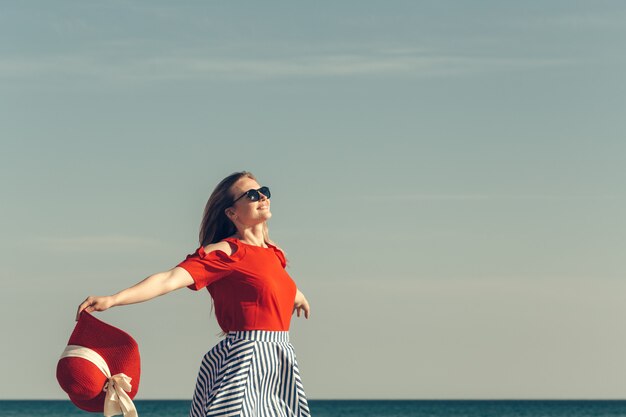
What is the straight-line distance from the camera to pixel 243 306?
27.1 feet

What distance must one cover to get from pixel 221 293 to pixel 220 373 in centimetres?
45

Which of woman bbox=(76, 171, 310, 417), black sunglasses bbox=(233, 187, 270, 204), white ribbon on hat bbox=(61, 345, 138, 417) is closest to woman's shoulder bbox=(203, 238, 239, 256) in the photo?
woman bbox=(76, 171, 310, 417)

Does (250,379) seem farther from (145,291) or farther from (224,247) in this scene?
(145,291)

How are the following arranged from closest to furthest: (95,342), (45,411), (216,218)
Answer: (95,342), (216,218), (45,411)

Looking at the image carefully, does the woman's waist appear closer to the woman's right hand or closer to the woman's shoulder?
the woman's shoulder

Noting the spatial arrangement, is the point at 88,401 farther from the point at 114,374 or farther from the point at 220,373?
the point at 220,373

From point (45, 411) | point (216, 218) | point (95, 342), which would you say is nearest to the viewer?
point (95, 342)

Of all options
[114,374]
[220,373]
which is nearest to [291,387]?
[220,373]

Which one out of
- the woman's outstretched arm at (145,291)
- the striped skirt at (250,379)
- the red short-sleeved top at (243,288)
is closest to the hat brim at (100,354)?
the woman's outstretched arm at (145,291)

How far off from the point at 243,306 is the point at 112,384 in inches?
33.4

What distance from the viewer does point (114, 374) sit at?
8055 millimetres

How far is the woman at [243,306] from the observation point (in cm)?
811

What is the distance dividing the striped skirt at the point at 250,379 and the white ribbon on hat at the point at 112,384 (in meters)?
0.44

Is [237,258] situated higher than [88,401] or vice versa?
[237,258]
